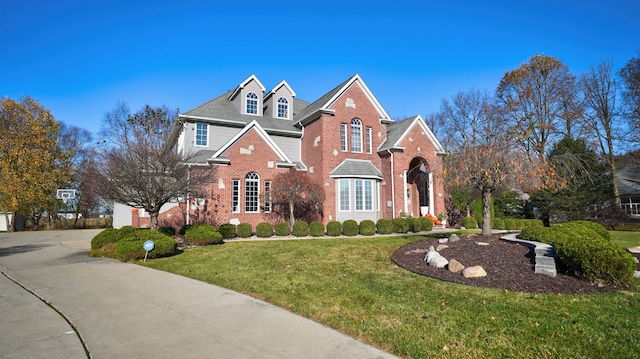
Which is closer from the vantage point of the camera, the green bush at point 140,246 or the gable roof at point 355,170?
the green bush at point 140,246

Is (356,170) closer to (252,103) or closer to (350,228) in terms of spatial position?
(350,228)

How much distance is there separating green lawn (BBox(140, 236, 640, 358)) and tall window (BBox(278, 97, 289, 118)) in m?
17.8

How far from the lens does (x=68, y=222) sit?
40.4 m

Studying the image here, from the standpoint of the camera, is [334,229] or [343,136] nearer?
[334,229]

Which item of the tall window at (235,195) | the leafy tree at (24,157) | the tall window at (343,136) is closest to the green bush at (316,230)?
the tall window at (235,195)

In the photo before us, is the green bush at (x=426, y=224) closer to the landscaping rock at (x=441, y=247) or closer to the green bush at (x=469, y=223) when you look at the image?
the green bush at (x=469, y=223)

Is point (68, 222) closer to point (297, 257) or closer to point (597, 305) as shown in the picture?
point (297, 257)

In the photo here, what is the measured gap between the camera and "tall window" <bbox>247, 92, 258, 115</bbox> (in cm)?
2489

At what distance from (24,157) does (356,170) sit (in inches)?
1217

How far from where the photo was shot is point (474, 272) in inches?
321

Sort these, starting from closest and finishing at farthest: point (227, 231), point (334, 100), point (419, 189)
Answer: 1. point (227, 231)
2. point (334, 100)
3. point (419, 189)

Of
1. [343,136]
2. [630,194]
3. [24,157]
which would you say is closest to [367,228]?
[343,136]

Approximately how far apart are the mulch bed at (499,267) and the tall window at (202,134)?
15.8 meters

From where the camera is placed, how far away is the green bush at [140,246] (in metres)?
11.8
